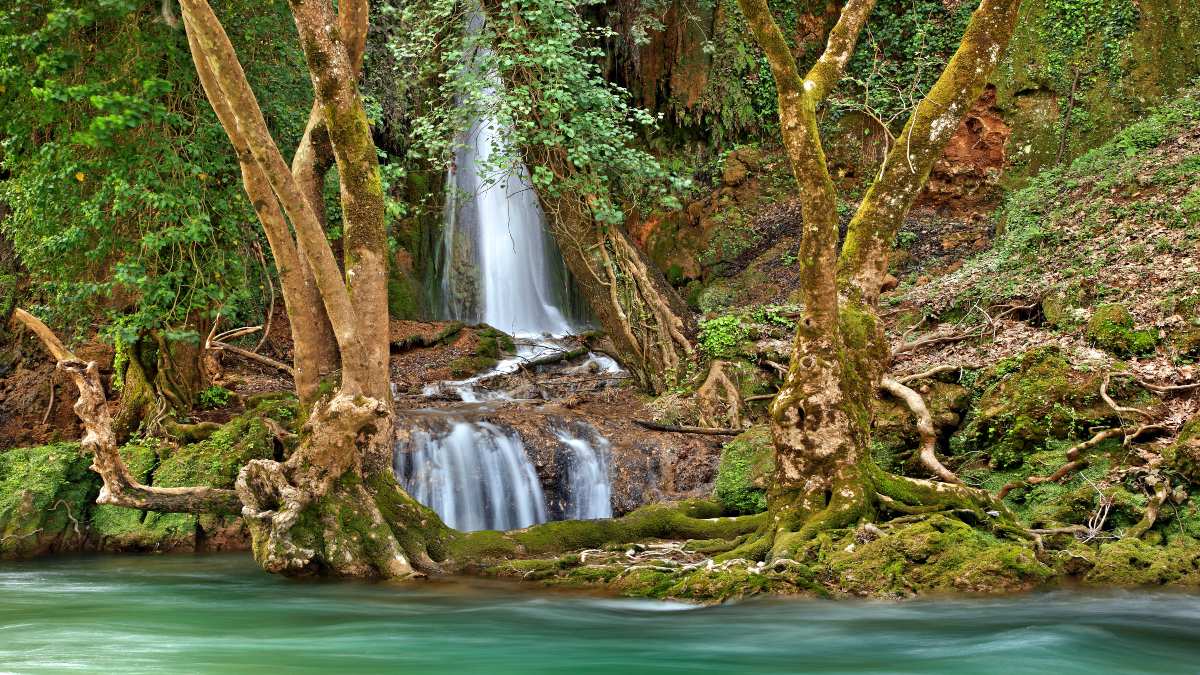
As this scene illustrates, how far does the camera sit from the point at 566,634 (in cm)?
751

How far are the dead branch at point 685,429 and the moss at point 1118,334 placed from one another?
4.30 meters

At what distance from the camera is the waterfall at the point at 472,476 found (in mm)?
12016

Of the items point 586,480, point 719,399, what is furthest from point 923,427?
point 719,399

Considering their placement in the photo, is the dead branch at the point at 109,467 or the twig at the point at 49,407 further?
the twig at the point at 49,407

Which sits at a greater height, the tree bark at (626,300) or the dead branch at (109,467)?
the tree bark at (626,300)

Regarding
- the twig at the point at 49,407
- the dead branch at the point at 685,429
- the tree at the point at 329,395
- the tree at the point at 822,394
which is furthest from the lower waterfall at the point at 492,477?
the twig at the point at 49,407

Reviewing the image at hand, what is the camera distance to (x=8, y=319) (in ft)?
52.6

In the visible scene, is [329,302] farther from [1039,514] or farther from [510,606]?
[1039,514]

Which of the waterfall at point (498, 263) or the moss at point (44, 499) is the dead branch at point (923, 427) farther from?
the waterfall at point (498, 263)

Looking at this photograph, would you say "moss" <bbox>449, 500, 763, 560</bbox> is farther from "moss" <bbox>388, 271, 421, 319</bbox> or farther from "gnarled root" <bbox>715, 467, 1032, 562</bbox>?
"moss" <bbox>388, 271, 421, 319</bbox>

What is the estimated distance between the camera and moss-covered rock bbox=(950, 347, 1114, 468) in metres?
10.3

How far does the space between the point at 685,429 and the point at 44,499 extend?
305 inches

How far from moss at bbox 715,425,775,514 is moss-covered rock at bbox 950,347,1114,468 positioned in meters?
2.05

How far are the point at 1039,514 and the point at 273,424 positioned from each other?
8555mm
